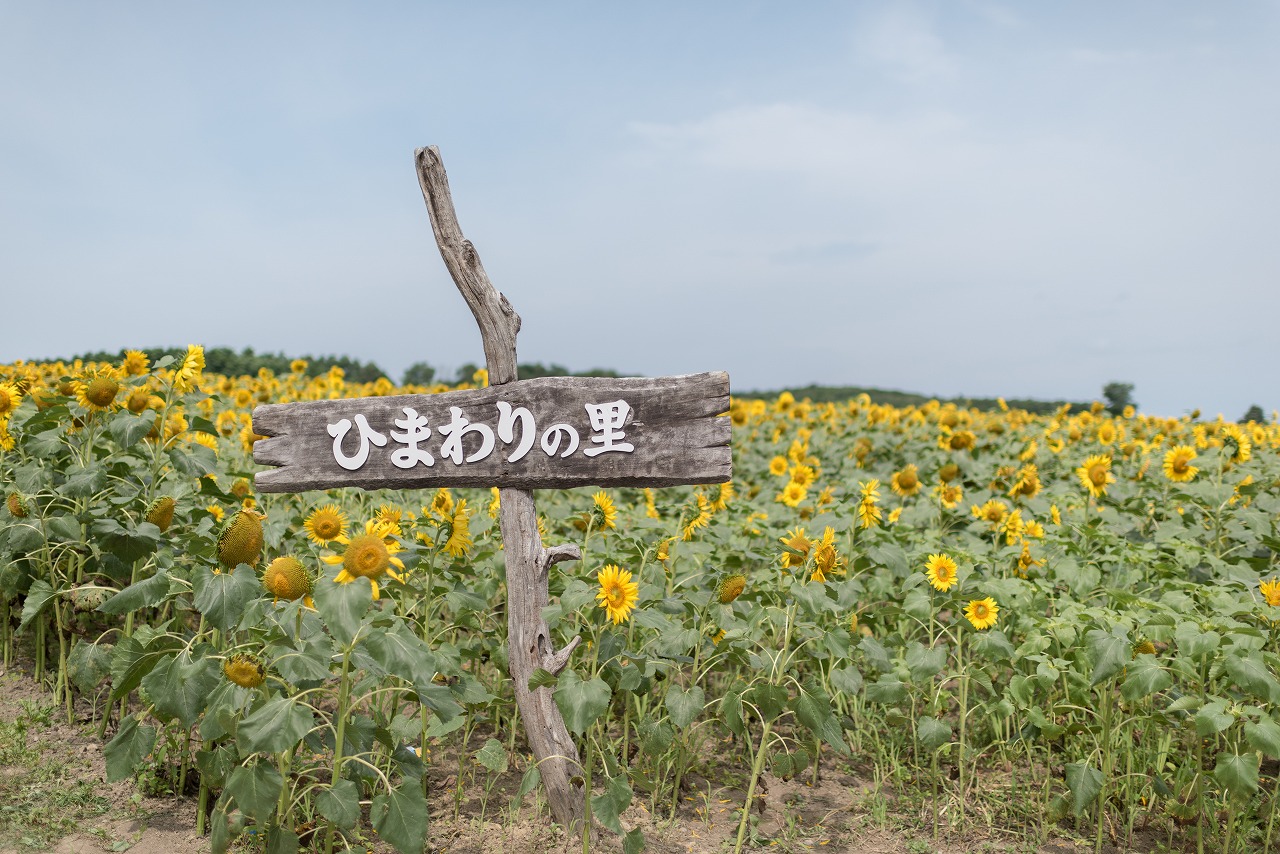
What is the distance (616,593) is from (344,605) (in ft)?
3.13

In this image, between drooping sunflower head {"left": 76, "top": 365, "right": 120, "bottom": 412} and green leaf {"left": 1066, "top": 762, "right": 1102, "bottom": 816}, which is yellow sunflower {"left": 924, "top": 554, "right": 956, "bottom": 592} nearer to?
green leaf {"left": 1066, "top": 762, "right": 1102, "bottom": 816}

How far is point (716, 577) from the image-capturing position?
3.57 metres

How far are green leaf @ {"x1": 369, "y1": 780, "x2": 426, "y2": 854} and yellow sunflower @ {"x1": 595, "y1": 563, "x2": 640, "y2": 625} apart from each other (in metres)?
0.78

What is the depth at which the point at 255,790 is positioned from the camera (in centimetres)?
263

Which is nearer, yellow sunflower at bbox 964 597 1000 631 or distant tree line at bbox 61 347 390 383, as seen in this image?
yellow sunflower at bbox 964 597 1000 631

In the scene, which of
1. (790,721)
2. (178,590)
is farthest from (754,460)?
(178,590)

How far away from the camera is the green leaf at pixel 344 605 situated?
2.40m

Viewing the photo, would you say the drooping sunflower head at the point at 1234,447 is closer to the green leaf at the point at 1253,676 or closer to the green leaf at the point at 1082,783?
the green leaf at the point at 1253,676

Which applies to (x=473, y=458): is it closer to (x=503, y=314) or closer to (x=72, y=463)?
(x=503, y=314)

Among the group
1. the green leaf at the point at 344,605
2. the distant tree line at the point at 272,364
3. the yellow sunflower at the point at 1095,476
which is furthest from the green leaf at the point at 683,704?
the distant tree line at the point at 272,364

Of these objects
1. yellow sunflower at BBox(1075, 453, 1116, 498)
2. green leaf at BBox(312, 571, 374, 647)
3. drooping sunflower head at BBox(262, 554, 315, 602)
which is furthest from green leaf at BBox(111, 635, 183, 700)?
yellow sunflower at BBox(1075, 453, 1116, 498)

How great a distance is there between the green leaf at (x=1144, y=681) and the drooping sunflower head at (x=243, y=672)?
103 inches

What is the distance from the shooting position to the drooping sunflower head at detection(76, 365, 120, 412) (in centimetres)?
381

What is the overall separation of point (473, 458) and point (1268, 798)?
3.36m
